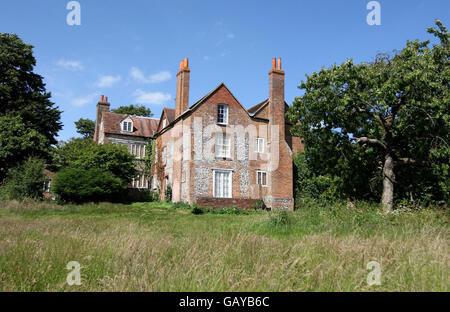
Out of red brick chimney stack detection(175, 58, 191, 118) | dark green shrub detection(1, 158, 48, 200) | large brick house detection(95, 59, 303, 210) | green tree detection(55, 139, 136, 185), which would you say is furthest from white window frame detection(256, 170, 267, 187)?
dark green shrub detection(1, 158, 48, 200)

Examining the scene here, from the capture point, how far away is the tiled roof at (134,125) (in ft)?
130

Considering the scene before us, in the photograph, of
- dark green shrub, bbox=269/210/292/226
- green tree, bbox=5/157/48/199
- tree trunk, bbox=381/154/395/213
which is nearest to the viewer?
dark green shrub, bbox=269/210/292/226

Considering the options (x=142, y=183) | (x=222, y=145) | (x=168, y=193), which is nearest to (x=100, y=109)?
(x=142, y=183)

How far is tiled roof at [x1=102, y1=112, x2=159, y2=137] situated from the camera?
39.7 meters

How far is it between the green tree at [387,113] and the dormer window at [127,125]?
78.9 feet

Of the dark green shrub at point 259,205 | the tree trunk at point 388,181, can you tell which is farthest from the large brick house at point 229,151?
the tree trunk at point 388,181

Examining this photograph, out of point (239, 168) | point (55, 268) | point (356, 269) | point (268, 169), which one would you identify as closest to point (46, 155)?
point (239, 168)

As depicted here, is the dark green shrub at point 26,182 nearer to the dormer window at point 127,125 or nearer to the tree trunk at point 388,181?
the dormer window at point 127,125

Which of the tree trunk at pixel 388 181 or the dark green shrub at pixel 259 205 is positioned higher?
the tree trunk at pixel 388 181

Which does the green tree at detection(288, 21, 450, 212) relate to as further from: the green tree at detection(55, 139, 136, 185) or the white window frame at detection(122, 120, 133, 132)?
the white window frame at detection(122, 120, 133, 132)

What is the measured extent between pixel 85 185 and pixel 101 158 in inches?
Answer: 174

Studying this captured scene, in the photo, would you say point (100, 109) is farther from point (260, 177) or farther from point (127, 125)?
point (260, 177)

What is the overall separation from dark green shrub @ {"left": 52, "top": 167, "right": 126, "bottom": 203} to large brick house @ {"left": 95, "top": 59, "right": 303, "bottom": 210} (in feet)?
16.9
